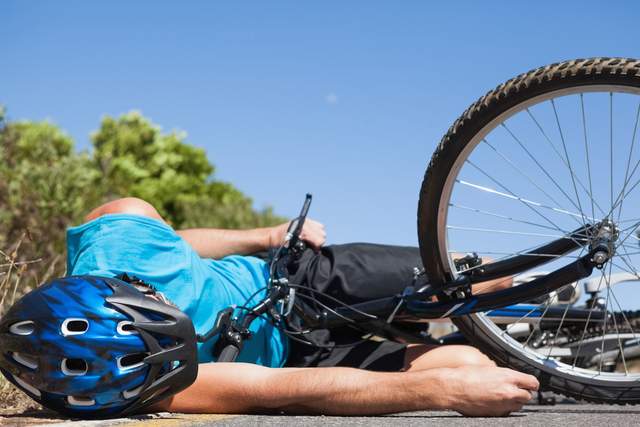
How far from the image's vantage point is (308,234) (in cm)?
406

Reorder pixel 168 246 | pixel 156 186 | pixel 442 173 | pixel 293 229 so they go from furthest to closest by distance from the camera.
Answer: pixel 156 186, pixel 293 229, pixel 168 246, pixel 442 173

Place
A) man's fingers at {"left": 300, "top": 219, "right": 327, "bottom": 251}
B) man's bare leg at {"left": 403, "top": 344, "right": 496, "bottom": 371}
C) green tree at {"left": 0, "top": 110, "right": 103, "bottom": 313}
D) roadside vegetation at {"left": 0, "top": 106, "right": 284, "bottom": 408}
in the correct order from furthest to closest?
green tree at {"left": 0, "top": 110, "right": 103, "bottom": 313} → roadside vegetation at {"left": 0, "top": 106, "right": 284, "bottom": 408} → man's fingers at {"left": 300, "top": 219, "right": 327, "bottom": 251} → man's bare leg at {"left": 403, "top": 344, "right": 496, "bottom": 371}

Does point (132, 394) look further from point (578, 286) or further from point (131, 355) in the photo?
point (578, 286)

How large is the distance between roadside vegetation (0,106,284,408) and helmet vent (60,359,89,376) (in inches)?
35.1

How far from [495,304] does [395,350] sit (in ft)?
1.81

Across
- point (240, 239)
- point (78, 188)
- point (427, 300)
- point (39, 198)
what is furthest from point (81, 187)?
point (427, 300)

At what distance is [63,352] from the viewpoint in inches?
108

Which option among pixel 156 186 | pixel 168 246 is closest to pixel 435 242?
pixel 168 246

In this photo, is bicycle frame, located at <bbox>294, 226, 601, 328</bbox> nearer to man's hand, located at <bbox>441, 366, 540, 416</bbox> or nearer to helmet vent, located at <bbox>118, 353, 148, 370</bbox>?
man's hand, located at <bbox>441, 366, 540, 416</bbox>

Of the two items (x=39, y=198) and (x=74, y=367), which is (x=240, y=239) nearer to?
(x=74, y=367)

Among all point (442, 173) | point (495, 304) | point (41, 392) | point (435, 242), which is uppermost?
point (442, 173)

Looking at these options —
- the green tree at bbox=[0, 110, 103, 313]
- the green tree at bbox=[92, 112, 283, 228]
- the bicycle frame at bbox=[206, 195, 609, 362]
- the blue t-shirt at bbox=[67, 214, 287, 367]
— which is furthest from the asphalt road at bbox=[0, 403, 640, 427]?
the green tree at bbox=[92, 112, 283, 228]

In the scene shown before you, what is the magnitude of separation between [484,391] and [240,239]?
1.87 m

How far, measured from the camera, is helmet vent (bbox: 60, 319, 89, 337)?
2738 millimetres
